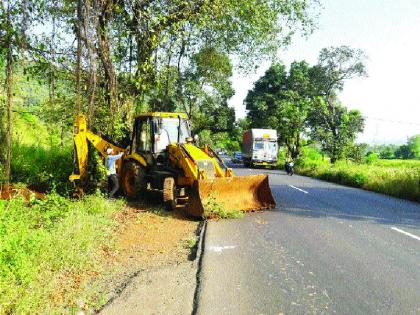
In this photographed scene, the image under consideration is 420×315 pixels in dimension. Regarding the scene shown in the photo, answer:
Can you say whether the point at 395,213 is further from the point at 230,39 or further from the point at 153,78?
the point at 230,39

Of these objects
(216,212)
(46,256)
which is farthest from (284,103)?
(46,256)

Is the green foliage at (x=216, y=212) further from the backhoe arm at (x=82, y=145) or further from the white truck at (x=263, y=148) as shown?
the white truck at (x=263, y=148)

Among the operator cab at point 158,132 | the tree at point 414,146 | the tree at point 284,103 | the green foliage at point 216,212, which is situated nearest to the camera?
the green foliage at point 216,212

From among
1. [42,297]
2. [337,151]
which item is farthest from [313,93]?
[42,297]

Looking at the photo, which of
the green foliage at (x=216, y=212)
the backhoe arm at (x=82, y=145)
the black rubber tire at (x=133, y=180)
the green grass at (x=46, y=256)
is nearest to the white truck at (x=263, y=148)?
the black rubber tire at (x=133, y=180)

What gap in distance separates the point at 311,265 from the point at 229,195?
4.88m

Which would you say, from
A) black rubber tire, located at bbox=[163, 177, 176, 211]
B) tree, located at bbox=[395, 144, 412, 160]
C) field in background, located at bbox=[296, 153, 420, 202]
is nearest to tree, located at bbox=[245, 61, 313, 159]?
field in background, located at bbox=[296, 153, 420, 202]

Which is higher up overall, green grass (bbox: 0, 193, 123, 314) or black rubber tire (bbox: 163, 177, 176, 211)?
black rubber tire (bbox: 163, 177, 176, 211)

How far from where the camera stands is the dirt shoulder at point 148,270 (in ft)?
16.6

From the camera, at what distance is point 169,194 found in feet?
37.7

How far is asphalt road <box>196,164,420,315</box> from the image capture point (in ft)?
16.9

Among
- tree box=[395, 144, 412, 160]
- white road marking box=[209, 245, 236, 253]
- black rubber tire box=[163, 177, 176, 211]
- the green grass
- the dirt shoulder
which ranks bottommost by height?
the dirt shoulder

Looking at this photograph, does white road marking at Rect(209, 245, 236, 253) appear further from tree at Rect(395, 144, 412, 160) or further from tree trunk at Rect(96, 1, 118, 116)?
tree at Rect(395, 144, 412, 160)

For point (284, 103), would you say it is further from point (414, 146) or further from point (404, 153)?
point (404, 153)
